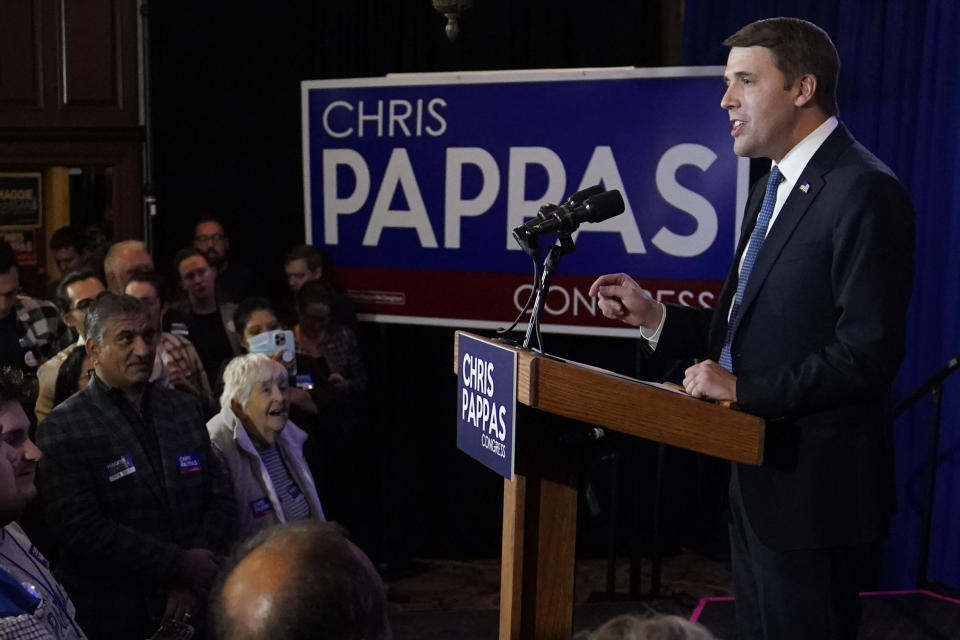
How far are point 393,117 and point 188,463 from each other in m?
2.41

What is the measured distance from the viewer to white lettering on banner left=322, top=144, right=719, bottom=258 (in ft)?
16.1

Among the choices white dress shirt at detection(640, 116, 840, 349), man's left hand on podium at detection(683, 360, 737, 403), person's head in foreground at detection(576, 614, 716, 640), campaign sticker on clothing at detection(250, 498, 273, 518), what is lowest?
campaign sticker on clothing at detection(250, 498, 273, 518)

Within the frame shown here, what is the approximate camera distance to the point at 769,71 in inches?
82.4

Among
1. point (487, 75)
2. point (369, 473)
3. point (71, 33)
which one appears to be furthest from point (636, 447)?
point (71, 33)

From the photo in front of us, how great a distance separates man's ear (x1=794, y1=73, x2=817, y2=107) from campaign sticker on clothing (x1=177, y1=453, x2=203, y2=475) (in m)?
1.94

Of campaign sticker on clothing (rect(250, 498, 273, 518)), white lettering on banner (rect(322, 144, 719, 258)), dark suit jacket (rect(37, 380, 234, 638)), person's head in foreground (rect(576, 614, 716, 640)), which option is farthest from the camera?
white lettering on banner (rect(322, 144, 719, 258))

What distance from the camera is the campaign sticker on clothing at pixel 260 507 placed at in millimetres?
3574

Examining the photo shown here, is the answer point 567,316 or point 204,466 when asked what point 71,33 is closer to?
point 567,316

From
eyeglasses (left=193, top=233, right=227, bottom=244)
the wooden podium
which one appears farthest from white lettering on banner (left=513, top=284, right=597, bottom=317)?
the wooden podium

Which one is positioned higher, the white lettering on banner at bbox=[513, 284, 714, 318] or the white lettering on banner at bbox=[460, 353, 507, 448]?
the white lettering on banner at bbox=[460, 353, 507, 448]

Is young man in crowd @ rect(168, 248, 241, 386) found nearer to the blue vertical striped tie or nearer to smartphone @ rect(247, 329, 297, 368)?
smartphone @ rect(247, 329, 297, 368)

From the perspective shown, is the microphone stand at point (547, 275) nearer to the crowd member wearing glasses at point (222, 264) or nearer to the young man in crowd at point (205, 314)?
the young man in crowd at point (205, 314)

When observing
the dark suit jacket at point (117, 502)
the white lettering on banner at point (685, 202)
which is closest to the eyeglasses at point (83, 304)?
the dark suit jacket at point (117, 502)

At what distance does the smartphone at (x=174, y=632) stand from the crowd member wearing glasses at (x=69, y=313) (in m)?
1.13
